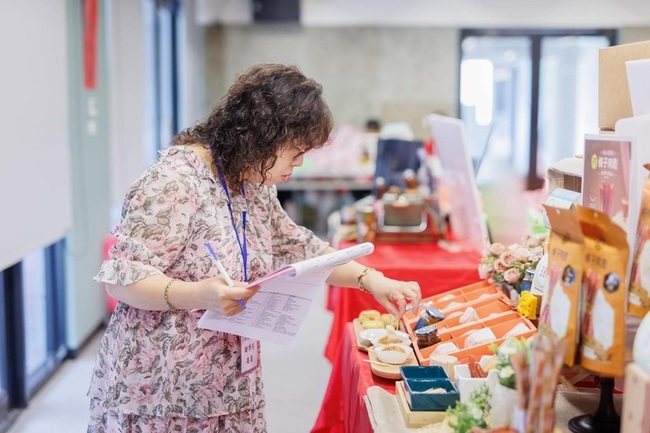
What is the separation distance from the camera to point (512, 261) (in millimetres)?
2199

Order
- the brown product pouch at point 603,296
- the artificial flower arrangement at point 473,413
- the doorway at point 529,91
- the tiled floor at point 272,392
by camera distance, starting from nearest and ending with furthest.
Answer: the brown product pouch at point 603,296 < the artificial flower arrangement at point 473,413 < the tiled floor at point 272,392 < the doorway at point 529,91

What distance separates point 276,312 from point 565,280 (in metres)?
0.65

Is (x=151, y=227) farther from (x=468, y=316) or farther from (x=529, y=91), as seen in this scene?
(x=529, y=91)

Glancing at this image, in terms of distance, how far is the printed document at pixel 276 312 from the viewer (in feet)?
5.29

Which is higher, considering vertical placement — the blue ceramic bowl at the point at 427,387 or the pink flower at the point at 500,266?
the pink flower at the point at 500,266

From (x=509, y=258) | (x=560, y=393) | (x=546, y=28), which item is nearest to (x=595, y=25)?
(x=546, y=28)

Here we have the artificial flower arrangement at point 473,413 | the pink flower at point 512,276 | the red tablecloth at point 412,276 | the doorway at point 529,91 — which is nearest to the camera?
the artificial flower arrangement at point 473,413

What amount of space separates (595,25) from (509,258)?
334 inches

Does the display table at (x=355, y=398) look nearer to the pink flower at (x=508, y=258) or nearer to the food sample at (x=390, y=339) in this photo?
the food sample at (x=390, y=339)

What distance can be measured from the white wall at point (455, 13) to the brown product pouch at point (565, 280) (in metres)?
8.54

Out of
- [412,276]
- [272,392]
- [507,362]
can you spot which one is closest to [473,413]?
[507,362]

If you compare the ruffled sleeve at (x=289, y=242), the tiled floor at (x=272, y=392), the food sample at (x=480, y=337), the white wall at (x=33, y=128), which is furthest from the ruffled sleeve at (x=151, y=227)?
the tiled floor at (x=272, y=392)

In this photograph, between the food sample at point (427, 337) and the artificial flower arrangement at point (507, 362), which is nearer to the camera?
the artificial flower arrangement at point (507, 362)

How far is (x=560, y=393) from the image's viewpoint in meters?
1.56
